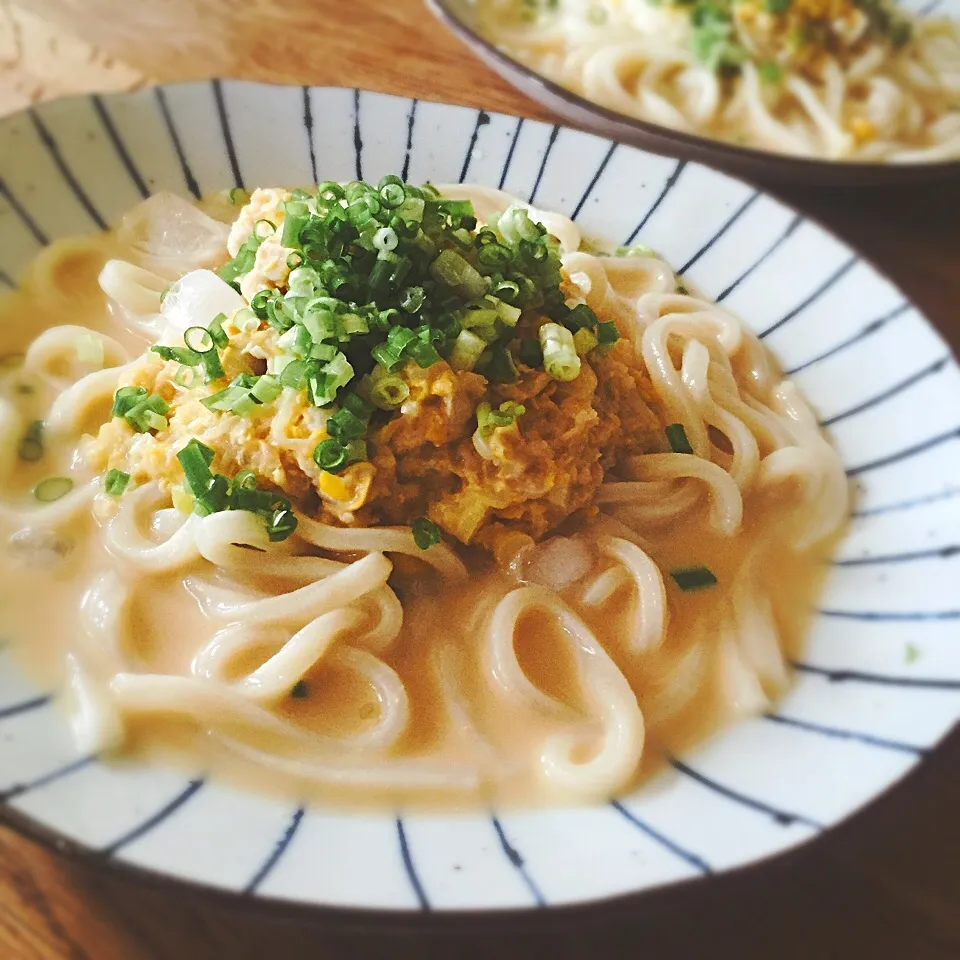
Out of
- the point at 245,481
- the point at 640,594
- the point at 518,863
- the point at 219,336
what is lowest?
the point at 518,863

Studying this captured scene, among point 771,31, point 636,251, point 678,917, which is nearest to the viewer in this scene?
point 678,917

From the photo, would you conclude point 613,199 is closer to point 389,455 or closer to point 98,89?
point 389,455

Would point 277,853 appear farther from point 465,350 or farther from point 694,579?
point 694,579

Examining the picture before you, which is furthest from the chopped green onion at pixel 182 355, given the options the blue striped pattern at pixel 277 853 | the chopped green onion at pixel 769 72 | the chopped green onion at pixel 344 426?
the chopped green onion at pixel 769 72

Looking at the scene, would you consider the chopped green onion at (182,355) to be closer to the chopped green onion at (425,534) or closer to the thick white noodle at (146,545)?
the thick white noodle at (146,545)

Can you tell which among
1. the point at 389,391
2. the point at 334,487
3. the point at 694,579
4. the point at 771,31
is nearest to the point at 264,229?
the point at 389,391

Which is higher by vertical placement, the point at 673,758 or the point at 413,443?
the point at 413,443

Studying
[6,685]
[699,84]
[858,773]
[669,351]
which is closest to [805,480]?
[669,351]
